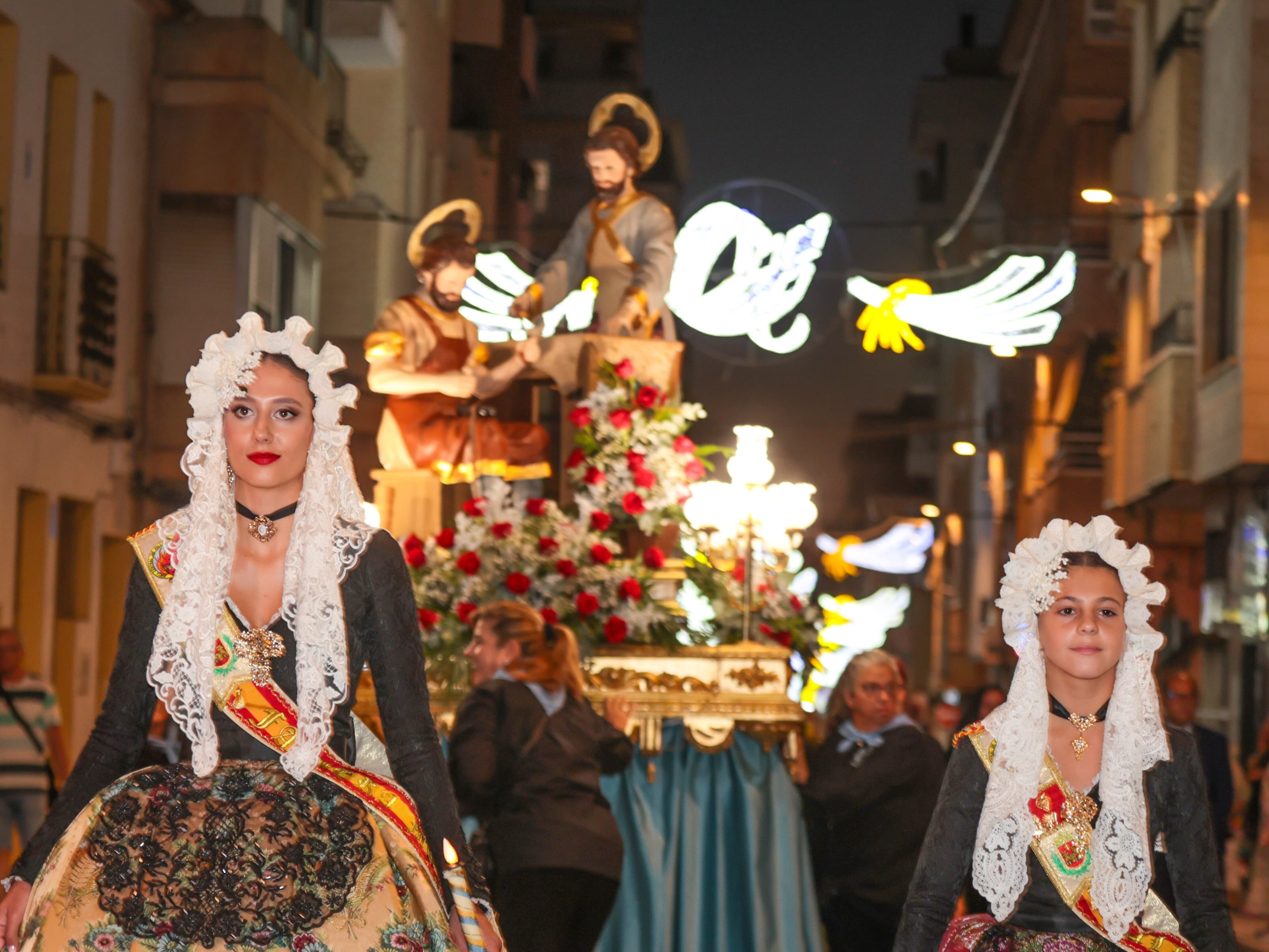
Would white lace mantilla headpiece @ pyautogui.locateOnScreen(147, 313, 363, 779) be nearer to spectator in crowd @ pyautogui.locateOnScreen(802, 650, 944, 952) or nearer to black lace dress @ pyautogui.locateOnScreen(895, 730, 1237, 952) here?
black lace dress @ pyautogui.locateOnScreen(895, 730, 1237, 952)

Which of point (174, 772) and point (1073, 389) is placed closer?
point (174, 772)

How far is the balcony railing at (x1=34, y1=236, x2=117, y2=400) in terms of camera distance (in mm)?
16500

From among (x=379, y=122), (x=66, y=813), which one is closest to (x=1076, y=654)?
(x=66, y=813)

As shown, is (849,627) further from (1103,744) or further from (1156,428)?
(1156,428)

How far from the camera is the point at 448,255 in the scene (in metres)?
9.66

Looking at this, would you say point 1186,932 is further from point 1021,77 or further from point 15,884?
point 1021,77

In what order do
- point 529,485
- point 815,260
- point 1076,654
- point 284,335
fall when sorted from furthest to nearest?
point 815,260
point 529,485
point 1076,654
point 284,335

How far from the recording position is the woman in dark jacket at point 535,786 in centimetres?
719

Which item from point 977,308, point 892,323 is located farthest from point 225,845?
point 977,308

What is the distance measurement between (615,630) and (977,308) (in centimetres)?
384

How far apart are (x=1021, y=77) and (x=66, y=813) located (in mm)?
28259

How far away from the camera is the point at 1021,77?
100ft

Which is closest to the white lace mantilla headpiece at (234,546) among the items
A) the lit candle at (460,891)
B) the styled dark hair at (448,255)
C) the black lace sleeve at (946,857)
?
the lit candle at (460,891)

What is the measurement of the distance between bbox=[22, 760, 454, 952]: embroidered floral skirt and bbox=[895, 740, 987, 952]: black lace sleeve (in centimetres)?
106
